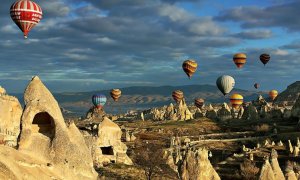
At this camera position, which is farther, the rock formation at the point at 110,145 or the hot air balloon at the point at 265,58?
the hot air balloon at the point at 265,58

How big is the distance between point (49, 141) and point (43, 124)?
5.71 feet

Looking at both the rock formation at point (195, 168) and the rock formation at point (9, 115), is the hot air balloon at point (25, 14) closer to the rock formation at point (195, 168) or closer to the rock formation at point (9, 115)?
the rock formation at point (9, 115)

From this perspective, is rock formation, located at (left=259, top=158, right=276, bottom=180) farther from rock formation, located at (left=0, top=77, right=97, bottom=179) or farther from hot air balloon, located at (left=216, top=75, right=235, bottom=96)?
hot air balloon, located at (left=216, top=75, right=235, bottom=96)

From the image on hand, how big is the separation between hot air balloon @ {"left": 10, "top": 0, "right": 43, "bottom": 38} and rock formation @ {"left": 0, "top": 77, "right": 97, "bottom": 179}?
1670 inches

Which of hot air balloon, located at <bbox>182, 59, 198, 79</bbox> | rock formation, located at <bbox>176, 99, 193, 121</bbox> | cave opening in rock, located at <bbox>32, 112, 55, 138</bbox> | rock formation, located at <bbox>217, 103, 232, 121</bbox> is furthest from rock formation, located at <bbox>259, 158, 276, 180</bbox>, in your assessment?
rock formation, located at <bbox>176, 99, 193, 121</bbox>

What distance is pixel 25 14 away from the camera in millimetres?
64312

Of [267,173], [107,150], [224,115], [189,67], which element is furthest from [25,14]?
[224,115]

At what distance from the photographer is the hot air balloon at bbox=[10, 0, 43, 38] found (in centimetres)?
6419

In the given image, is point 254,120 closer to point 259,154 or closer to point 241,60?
point 241,60

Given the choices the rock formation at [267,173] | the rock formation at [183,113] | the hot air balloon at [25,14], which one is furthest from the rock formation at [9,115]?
the rock formation at [183,113]

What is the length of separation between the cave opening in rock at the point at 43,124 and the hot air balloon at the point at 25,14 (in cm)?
4271

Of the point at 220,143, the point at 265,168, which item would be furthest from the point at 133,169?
the point at 220,143

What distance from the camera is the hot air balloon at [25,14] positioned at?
211 feet

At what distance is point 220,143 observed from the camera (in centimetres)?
10825
